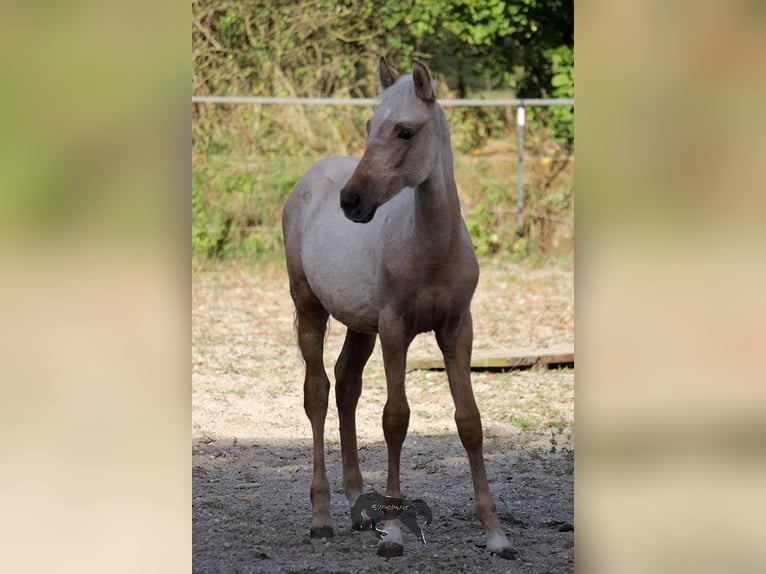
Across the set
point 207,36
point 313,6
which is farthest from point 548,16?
point 207,36

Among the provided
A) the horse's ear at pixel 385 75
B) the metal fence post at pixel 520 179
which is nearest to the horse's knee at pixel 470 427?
the horse's ear at pixel 385 75

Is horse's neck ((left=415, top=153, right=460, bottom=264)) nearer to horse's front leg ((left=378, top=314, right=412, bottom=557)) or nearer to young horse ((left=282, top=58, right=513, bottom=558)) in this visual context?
young horse ((left=282, top=58, right=513, bottom=558))

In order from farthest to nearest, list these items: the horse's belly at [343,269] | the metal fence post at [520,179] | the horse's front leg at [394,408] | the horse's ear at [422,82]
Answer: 1. the metal fence post at [520,179]
2. the horse's belly at [343,269]
3. the horse's front leg at [394,408]
4. the horse's ear at [422,82]

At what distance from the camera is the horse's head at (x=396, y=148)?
13.5ft

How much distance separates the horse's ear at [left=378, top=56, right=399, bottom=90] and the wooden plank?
3961mm

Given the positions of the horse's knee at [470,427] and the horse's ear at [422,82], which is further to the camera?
the horse's knee at [470,427]

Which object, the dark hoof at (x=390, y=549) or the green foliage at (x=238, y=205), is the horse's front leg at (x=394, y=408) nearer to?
the dark hoof at (x=390, y=549)

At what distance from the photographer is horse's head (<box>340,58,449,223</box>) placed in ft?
13.5

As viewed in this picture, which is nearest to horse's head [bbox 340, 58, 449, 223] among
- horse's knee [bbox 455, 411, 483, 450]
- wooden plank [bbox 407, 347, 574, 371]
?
horse's knee [bbox 455, 411, 483, 450]

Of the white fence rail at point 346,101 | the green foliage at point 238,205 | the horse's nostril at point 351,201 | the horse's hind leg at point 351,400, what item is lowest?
the horse's hind leg at point 351,400

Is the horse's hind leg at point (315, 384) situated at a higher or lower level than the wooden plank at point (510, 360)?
higher

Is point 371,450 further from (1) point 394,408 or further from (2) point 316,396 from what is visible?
(1) point 394,408
